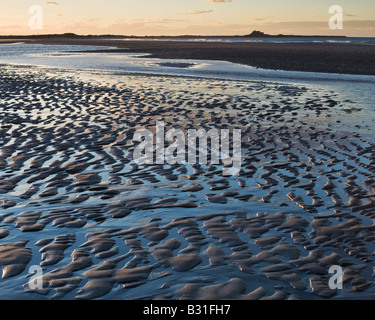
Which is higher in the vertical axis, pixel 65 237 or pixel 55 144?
pixel 55 144

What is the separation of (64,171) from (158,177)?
1.88m

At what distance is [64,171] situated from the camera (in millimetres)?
9055

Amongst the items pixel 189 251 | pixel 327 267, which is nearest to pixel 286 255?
pixel 327 267

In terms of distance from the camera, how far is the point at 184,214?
7.05 m

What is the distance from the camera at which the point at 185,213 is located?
7090 millimetres

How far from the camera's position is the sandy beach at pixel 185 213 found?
16.6 ft

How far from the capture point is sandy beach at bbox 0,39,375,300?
5074mm

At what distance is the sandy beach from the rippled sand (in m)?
0.02

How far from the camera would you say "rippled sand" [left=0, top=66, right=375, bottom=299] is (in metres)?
5.09

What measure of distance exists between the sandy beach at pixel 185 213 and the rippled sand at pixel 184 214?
23 mm

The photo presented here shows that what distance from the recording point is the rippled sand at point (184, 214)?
5.09 metres

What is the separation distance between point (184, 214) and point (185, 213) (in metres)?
0.05

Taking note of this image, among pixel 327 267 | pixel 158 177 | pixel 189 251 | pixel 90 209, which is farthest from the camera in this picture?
pixel 158 177
